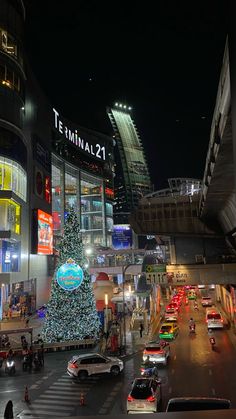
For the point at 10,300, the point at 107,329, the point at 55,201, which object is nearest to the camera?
the point at 107,329

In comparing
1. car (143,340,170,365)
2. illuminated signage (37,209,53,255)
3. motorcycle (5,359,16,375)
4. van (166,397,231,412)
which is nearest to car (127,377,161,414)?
van (166,397,231,412)

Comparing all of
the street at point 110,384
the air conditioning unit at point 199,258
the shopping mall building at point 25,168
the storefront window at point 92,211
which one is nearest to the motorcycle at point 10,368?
the street at point 110,384

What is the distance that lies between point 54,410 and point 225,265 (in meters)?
25.7

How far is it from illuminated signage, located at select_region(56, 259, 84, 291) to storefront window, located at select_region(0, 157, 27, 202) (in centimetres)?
1221

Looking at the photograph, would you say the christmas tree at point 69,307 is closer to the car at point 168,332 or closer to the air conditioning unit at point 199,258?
the car at point 168,332

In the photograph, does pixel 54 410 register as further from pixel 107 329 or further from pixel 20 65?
pixel 20 65

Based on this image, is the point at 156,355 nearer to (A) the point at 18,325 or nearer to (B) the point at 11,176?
(A) the point at 18,325

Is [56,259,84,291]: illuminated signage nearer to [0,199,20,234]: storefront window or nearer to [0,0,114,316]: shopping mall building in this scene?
[0,0,114,316]: shopping mall building

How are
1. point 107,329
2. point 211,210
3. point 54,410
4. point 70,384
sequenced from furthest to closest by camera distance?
point 107,329
point 211,210
point 70,384
point 54,410

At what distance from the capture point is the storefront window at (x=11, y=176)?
38.8 m

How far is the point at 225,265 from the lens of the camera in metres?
38.7

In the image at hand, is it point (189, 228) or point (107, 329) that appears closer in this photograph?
point (107, 329)

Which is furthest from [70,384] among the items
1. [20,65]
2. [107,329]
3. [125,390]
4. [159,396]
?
[20,65]

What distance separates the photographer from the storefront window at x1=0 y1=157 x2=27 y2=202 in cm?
3881
